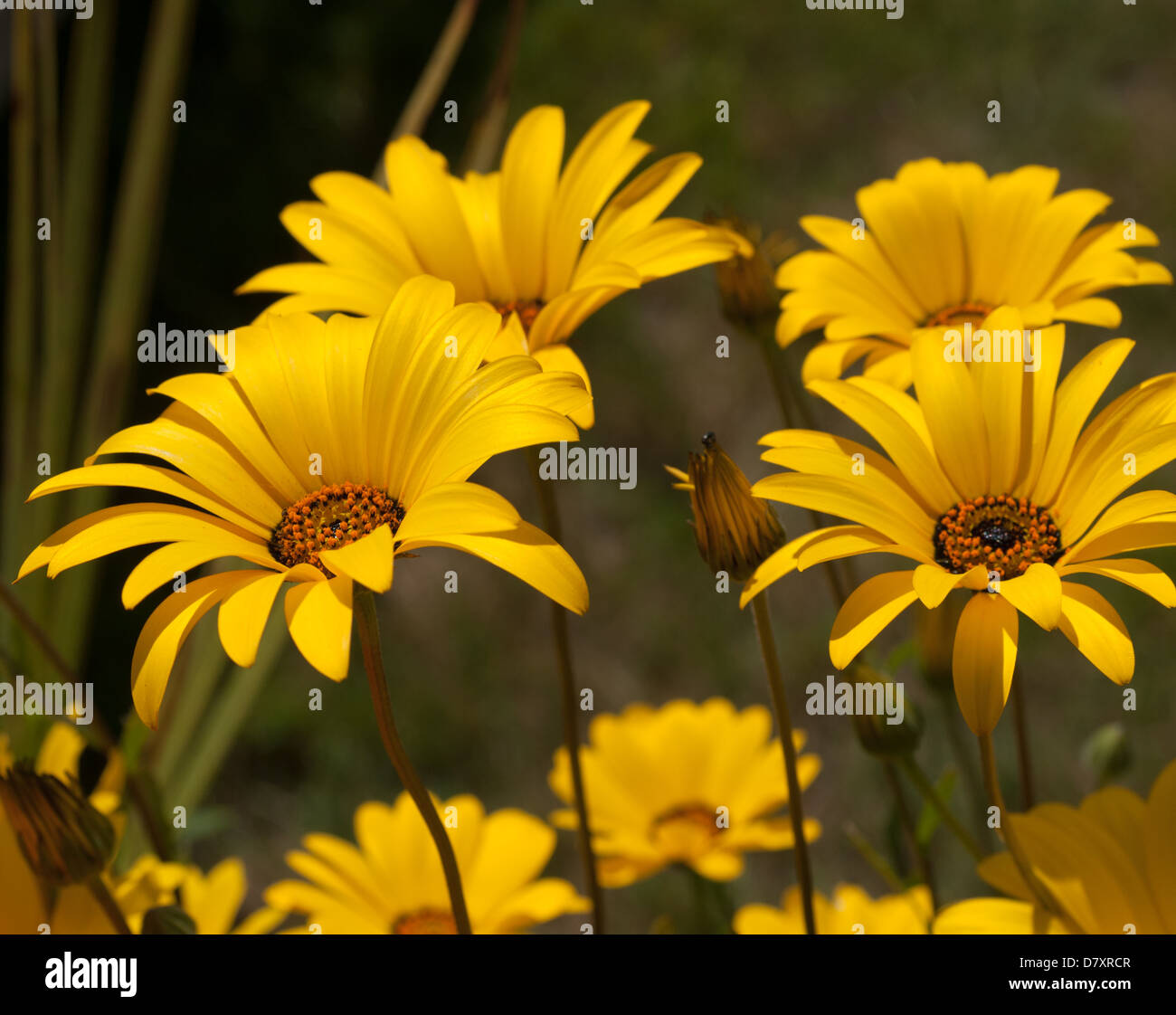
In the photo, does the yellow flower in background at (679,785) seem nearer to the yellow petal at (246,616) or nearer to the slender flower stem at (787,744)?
the slender flower stem at (787,744)

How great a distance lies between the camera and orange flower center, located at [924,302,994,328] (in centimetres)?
91

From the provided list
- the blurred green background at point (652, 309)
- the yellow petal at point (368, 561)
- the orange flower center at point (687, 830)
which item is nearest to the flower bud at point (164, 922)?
the yellow petal at point (368, 561)

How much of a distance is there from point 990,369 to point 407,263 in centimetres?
41

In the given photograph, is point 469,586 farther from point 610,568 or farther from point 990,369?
point 990,369

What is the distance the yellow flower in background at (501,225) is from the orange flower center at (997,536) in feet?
0.82

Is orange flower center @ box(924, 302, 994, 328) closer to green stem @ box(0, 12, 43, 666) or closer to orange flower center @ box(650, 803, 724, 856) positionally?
orange flower center @ box(650, 803, 724, 856)

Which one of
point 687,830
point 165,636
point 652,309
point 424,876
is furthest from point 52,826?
point 652,309

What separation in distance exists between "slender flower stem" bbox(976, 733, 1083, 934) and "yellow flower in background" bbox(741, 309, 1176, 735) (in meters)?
0.03

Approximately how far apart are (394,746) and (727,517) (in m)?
0.23

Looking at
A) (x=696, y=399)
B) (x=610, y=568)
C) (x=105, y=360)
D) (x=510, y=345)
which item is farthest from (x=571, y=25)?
(x=510, y=345)

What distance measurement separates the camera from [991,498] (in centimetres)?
74

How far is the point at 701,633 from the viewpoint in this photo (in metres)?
2.15

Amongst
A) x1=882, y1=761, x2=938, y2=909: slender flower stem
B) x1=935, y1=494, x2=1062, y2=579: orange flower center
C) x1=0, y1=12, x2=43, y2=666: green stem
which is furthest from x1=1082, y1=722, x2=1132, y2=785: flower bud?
x1=0, y1=12, x2=43, y2=666: green stem

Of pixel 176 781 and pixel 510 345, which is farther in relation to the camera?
pixel 176 781
